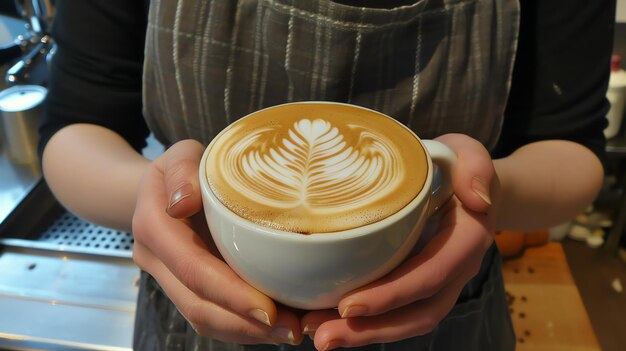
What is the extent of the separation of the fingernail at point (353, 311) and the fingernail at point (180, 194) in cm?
16

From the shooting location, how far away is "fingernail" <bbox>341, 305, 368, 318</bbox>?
0.43 m

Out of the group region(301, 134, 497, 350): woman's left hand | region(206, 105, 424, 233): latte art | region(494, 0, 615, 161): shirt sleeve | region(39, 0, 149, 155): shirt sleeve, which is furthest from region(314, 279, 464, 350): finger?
region(39, 0, 149, 155): shirt sleeve

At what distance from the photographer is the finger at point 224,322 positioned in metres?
0.47

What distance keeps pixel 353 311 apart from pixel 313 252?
2.9 inches

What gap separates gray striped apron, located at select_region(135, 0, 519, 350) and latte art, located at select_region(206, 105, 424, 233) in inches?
7.3

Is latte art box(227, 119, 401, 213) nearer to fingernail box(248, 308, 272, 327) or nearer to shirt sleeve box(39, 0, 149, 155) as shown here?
fingernail box(248, 308, 272, 327)

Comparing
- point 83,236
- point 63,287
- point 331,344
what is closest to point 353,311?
point 331,344

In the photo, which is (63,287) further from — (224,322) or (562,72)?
(562,72)

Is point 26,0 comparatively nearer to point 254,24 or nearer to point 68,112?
point 68,112

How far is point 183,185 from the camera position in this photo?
456 millimetres

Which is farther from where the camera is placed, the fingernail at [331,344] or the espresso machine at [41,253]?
the espresso machine at [41,253]

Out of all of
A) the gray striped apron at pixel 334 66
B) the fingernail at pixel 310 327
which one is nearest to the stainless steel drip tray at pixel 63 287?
the gray striped apron at pixel 334 66

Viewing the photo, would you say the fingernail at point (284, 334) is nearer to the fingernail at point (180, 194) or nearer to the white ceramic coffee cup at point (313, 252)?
the white ceramic coffee cup at point (313, 252)

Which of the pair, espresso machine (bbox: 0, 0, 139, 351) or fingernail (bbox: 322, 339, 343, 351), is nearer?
fingernail (bbox: 322, 339, 343, 351)
